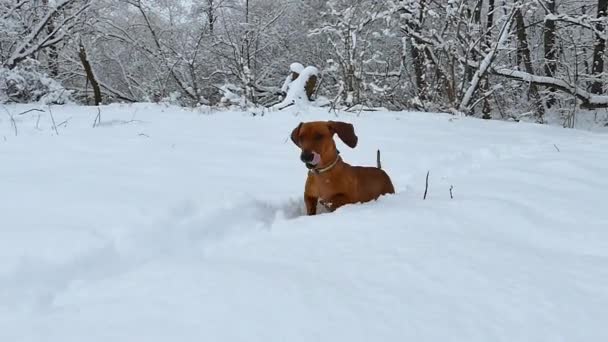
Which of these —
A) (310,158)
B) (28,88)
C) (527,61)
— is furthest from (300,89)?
(527,61)

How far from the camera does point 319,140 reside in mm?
3111

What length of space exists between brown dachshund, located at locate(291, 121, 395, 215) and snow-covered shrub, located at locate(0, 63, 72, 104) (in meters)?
7.66

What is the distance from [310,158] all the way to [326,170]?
194 mm

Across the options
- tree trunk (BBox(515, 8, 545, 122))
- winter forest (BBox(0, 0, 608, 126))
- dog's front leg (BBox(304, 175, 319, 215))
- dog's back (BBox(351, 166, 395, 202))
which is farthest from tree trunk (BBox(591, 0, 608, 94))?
dog's front leg (BBox(304, 175, 319, 215))

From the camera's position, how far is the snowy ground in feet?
4.73

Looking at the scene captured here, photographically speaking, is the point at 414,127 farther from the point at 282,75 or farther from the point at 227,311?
the point at 282,75

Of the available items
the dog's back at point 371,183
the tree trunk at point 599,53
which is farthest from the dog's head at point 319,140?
the tree trunk at point 599,53

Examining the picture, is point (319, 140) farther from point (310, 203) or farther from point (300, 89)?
point (300, 89)

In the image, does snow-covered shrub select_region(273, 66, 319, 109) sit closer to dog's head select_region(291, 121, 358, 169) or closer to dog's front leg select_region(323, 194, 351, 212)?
dog's head select_region(291, 121, 358, 169)

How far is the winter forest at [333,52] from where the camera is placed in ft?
31.5

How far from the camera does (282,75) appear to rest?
1877 cm

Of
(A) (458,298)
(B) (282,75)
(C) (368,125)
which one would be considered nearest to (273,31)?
(B) (282,75)

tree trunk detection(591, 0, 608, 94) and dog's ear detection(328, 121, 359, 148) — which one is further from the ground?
tree trunk detection(591, 0, 608, 94)

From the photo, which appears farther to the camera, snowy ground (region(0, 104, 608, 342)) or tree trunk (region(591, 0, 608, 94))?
tree trunk (region(591, 0, 608, 94))
